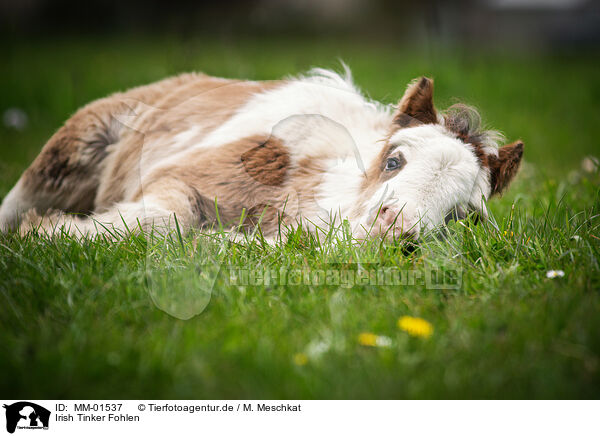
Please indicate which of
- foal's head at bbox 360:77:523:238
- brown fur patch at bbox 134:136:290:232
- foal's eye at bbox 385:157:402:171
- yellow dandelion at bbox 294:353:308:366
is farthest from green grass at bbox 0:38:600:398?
foal's eye at bbox 385:157:402:171

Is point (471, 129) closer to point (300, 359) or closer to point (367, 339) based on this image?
point (367, 339)

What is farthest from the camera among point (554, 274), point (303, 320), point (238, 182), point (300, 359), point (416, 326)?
point (238, 182)

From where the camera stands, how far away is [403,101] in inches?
114

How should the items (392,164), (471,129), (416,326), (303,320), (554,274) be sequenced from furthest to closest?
1. (471,129)
2. (392,164)
3. (554,274)
4. (303,320)
5. (416,326)

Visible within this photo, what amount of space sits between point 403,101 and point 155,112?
175cm

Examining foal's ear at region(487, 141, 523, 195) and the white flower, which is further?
foal's ear at region(487, 141, 523, 195)

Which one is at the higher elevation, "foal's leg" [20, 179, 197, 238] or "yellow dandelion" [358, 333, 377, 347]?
"foal's leg" [20, 179, 197, 238]

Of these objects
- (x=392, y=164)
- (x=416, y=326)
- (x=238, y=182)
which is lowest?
(x=416, y=326)

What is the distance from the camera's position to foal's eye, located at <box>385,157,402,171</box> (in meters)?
2.68

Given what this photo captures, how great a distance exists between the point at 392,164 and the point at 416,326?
1024 millimetres

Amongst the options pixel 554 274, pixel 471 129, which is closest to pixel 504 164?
pixel 471 129

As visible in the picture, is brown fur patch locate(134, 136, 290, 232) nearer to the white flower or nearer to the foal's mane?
the foal's mane

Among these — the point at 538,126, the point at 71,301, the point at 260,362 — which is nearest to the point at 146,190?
the point at 71,301

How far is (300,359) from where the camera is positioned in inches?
69.2
